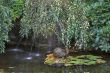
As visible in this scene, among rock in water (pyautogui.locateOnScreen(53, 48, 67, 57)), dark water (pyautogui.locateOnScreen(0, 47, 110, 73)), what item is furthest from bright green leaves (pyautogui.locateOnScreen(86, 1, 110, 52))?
rock in water (pyautogui.locateOnScreen(53, 48, 67, 57))

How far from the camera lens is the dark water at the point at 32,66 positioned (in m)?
10.0

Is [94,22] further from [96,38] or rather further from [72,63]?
[72,63]

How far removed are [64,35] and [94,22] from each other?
2.02 meters

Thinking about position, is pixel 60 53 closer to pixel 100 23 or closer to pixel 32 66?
pixel 32 66

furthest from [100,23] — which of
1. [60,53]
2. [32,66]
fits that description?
[32,66]

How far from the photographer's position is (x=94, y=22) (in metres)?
12.2

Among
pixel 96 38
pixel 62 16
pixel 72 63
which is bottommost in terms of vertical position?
pixel 72 63

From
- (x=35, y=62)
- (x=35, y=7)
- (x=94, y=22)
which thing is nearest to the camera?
(x=35, y=7)

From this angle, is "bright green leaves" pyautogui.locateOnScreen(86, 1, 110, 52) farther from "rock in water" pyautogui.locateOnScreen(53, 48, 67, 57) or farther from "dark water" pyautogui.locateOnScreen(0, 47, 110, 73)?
"rock in water" pyautogui.locateOnScreen(53, 48, 67, 57)

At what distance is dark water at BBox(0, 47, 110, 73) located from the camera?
10039 millimetres

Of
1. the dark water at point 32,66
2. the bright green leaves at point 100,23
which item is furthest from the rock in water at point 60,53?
the bright green leaves at point 100,23

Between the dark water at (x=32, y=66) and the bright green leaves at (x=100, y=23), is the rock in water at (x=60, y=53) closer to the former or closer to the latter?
the dark water at (x=32, y=66)

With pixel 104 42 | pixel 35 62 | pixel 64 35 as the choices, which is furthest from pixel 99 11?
pixel 35 62

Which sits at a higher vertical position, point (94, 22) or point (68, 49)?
point (94, 22)
